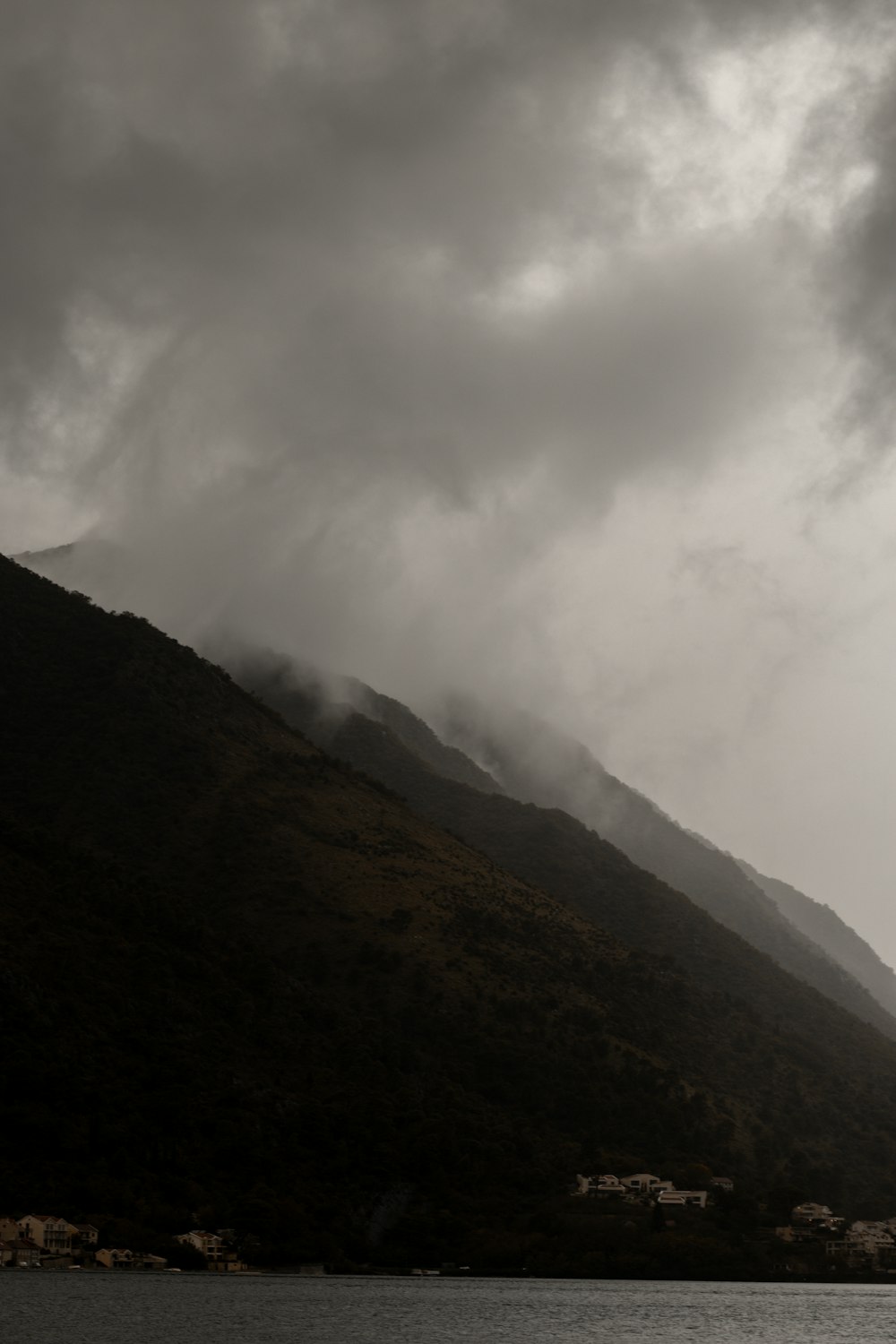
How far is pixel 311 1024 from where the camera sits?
15238 centimetres

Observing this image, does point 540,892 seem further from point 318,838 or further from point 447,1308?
point 447,1308

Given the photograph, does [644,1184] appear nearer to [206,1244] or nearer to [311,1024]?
[311,1024]

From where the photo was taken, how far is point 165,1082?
134500 millimetres

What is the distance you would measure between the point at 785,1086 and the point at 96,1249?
252 feet

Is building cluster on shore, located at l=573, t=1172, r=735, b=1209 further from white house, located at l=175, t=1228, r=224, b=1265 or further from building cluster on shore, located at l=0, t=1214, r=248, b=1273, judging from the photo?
building cluster on shore, located at l=0, t=1214, r=248, b=1273

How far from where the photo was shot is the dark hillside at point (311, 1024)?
431 ft

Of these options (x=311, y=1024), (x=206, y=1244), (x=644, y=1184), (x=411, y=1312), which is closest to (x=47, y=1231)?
(x=206, y=1244)

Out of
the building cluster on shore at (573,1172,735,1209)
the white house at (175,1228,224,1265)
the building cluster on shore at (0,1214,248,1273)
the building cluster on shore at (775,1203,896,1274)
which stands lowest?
the building cluster on shore at (0,1214,248,1273)

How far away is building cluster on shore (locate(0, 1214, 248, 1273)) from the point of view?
402 feet

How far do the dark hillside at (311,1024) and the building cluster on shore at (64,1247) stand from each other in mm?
1691

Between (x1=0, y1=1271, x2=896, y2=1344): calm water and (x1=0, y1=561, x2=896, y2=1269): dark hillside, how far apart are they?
4.68 meters

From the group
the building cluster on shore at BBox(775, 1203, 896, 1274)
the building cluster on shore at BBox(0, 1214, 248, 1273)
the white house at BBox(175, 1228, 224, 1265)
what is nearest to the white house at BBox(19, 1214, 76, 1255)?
the building cluster on shore at BBox(0, 1214, 248, 1273)

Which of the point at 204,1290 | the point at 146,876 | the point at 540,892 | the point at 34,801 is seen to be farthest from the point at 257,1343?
the point at 540,892

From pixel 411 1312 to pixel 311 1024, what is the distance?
116ft
